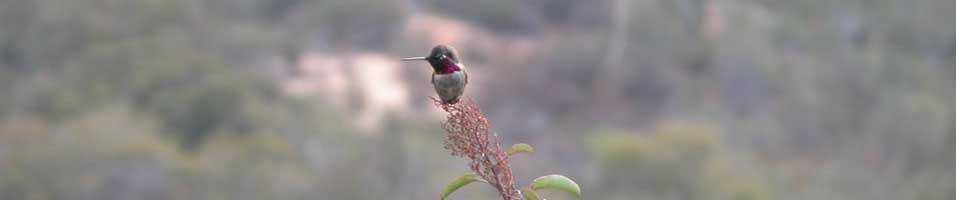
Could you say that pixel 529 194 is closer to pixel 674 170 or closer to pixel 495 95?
pixel 674 170

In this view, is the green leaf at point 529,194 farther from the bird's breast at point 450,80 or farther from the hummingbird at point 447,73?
the bird's breast at point 450,80

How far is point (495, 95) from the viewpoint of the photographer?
30.3 metres

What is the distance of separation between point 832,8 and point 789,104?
4.54m

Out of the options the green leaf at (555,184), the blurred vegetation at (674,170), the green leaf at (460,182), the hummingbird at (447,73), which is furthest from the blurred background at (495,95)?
the green leaf at (555,184)

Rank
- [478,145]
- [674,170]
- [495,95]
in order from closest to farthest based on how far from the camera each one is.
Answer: [478,145], [674,170], [495,95]

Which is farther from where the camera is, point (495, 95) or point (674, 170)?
point (495, 95)

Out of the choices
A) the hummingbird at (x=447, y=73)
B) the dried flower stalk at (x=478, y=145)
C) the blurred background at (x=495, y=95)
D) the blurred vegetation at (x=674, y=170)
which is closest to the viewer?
the dried flower stalk at (x=478, y=145)

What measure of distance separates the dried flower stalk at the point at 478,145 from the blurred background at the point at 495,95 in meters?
20.0

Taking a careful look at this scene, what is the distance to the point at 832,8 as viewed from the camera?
118ft

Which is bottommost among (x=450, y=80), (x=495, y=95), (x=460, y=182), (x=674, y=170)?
(x=674, y=170)

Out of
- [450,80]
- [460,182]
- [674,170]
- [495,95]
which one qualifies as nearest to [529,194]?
[460,182]

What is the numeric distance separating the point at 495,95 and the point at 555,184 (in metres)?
27.3

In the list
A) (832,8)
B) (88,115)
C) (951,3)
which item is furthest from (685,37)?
(88,115)

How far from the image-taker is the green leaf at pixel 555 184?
3.00 meters
